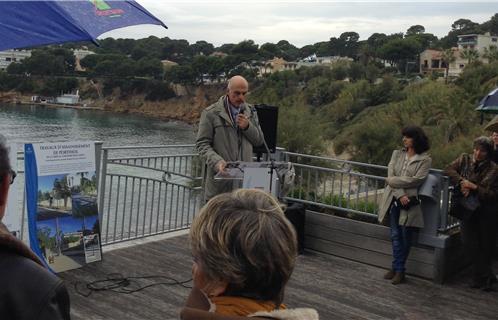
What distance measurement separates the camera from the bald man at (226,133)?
4883 mm

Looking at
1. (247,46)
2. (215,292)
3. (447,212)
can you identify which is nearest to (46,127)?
(447,212)

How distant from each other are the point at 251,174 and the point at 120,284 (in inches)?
59.1

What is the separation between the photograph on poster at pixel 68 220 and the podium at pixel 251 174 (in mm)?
1396

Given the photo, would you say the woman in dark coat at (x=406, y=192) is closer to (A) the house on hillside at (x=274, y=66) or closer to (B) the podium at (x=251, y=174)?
(B) the podium at (x=251, y=174)

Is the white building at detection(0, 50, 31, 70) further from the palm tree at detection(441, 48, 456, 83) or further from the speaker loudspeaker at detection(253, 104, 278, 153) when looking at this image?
the palm tree at detection(441, 48, 456, 83)

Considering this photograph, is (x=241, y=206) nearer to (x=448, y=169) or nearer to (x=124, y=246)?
(x=448, y=169)

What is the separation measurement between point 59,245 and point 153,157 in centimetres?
143

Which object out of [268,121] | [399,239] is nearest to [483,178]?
[399,239]

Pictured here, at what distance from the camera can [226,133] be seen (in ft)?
16.4

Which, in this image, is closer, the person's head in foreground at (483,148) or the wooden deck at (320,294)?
the wooden deck at (320,294)

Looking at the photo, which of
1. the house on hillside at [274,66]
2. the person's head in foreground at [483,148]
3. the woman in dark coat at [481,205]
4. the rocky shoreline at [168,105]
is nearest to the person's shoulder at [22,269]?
the woman in dark coat at [481,205]

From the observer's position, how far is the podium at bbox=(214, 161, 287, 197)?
4.59 meters

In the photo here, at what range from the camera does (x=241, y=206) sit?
1.38 metres

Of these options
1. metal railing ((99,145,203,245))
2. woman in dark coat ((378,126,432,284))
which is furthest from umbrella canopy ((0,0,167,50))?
woman in dark coat ((378,126,432,284))
